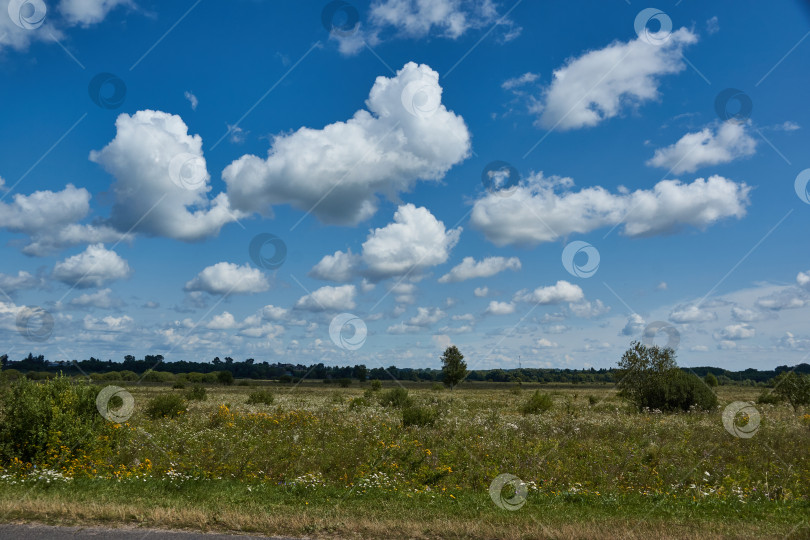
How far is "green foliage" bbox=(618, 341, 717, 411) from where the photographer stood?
32.0 meters

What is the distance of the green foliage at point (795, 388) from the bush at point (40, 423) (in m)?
41.7

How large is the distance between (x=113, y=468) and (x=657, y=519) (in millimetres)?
12979

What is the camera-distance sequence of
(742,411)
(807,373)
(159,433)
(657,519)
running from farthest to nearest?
(807,373), (742,411), (159,433), (657,519)

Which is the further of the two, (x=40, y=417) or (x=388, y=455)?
(x=388, y=455)

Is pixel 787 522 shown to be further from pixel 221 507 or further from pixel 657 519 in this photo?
pixel 221 507

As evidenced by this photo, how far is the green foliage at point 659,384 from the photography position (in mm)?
31984

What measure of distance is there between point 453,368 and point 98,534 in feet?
265

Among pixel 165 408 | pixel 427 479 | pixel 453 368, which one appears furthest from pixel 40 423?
pixel 453 368

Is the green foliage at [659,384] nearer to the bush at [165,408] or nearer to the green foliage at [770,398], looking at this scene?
the green foliage at [770,398]

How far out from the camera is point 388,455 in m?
15.4

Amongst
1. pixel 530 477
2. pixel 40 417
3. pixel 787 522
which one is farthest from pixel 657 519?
pixel 40 417

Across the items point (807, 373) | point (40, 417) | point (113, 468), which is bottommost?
point (113, 468)

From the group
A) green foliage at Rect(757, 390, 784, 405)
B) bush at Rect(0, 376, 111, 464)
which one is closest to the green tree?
green foliage at Rect(757, 390, 784, 405)

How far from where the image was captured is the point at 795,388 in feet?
120
